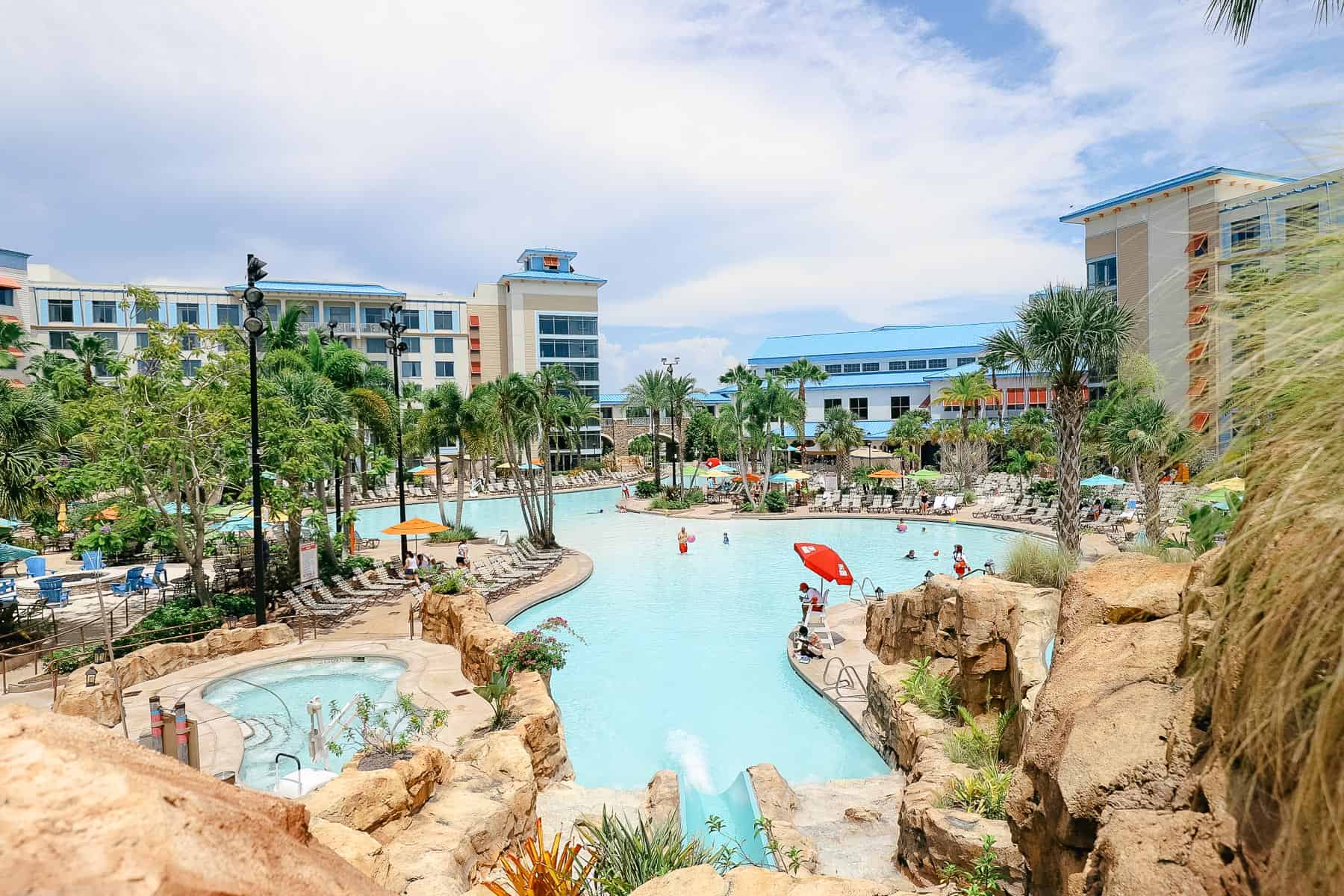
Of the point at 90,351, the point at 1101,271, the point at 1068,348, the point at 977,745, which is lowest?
the point at 977,745

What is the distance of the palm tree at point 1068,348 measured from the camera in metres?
16.2

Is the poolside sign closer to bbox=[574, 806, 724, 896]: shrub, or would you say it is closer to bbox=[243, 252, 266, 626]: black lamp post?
bbox=[243, 252, 266, 626]: black lamp post

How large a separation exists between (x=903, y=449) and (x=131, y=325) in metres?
63.3

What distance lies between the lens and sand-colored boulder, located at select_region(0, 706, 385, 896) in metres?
1.43

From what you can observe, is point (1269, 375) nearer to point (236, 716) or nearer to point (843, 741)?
point (843, 741)

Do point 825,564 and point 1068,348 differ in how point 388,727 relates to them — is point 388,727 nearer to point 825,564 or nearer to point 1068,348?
point 825,564

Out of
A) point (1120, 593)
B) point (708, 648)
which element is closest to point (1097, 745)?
point (1120, 593)

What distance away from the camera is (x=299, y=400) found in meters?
23.6

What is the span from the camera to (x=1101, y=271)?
45344mm

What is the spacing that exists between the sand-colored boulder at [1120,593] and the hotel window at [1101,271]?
45888mm

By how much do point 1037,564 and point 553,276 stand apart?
62871mm

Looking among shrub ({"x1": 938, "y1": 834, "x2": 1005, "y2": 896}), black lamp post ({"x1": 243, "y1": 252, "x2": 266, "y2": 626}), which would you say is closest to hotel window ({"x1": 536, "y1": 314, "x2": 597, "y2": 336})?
black lamp post ({"x1": 243, "y1": 252, "x2": 266, "y2": 626})

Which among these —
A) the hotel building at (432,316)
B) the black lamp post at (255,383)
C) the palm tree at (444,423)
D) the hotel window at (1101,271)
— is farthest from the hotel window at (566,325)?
the black lamp post at (255,383)

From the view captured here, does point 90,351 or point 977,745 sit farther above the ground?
point 90,351
